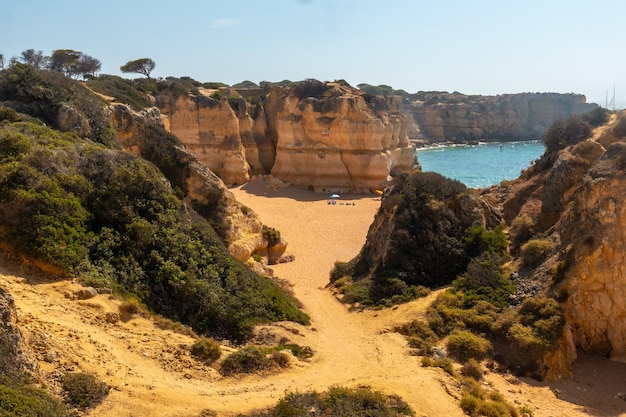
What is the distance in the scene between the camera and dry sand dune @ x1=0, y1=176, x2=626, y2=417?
9531 mm

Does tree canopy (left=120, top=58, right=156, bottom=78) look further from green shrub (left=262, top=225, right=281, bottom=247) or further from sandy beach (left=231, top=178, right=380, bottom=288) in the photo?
green shrub (left=262, top=225, right=281, bottom=247)

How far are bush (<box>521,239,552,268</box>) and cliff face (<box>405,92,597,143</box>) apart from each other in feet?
285

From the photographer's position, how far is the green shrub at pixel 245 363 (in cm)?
1145

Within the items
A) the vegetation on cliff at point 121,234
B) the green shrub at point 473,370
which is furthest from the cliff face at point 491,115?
the green shrub at point 473,370

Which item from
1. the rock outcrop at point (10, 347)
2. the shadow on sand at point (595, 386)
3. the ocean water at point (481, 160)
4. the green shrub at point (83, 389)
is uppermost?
the ocean water at point (481, 160)

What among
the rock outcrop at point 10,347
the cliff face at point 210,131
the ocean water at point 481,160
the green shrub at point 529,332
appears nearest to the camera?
the rock outcrop at point 10,347

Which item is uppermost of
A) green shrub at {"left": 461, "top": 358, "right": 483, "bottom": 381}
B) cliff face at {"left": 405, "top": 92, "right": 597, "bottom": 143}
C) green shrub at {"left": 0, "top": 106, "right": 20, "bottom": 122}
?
cliff face at {"left": 405, "top": 92, "right": 597, "bottom": 143}

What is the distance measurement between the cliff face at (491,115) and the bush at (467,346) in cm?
9070

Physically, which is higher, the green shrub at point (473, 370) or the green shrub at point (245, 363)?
the green shrub at point (245, 363)

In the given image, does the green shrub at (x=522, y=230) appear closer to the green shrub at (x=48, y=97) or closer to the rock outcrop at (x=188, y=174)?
the rock outcrop at (x=188, y=174)

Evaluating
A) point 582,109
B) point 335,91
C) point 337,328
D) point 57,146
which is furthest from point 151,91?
point 582,109

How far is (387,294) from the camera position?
1912 centimetres

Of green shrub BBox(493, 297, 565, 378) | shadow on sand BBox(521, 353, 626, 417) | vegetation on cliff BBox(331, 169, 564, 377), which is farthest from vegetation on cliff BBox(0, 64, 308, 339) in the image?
shadow on sand BBox(521, 353, 626, 417)

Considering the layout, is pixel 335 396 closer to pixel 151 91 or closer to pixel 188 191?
pixel 188 191
